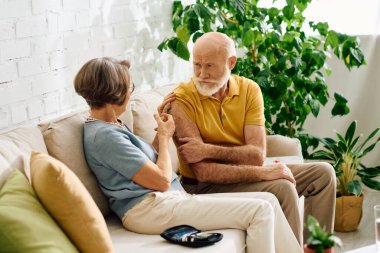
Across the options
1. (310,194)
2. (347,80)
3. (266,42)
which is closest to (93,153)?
(310,194)

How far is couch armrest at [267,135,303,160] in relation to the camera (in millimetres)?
3443

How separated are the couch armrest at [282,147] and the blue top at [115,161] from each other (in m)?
1.06

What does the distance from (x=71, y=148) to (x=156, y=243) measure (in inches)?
18.8

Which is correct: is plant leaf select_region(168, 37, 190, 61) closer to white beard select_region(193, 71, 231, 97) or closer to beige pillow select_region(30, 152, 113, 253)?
white beard select_region(193, 71, 231, 97)

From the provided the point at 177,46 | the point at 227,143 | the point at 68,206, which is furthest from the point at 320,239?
the point at 177,46

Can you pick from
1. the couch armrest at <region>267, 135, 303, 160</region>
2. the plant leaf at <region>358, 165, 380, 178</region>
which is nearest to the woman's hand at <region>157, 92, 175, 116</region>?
the couch armrest at <region>267, 135, 303, 160</region>

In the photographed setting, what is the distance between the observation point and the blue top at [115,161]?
246 centimetres

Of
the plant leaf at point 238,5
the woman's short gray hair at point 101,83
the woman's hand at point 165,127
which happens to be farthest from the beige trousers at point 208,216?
the plant leaf at point 238,5

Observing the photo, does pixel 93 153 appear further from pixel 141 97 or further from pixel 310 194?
pixel 310 194

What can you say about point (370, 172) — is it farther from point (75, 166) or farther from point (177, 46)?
point (75, 166)

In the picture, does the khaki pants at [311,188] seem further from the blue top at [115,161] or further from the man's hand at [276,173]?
the blue top at [115,161]

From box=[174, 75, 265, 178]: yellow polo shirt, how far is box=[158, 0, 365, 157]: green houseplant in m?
0.76

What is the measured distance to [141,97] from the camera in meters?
3.14

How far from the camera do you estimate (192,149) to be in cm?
287
